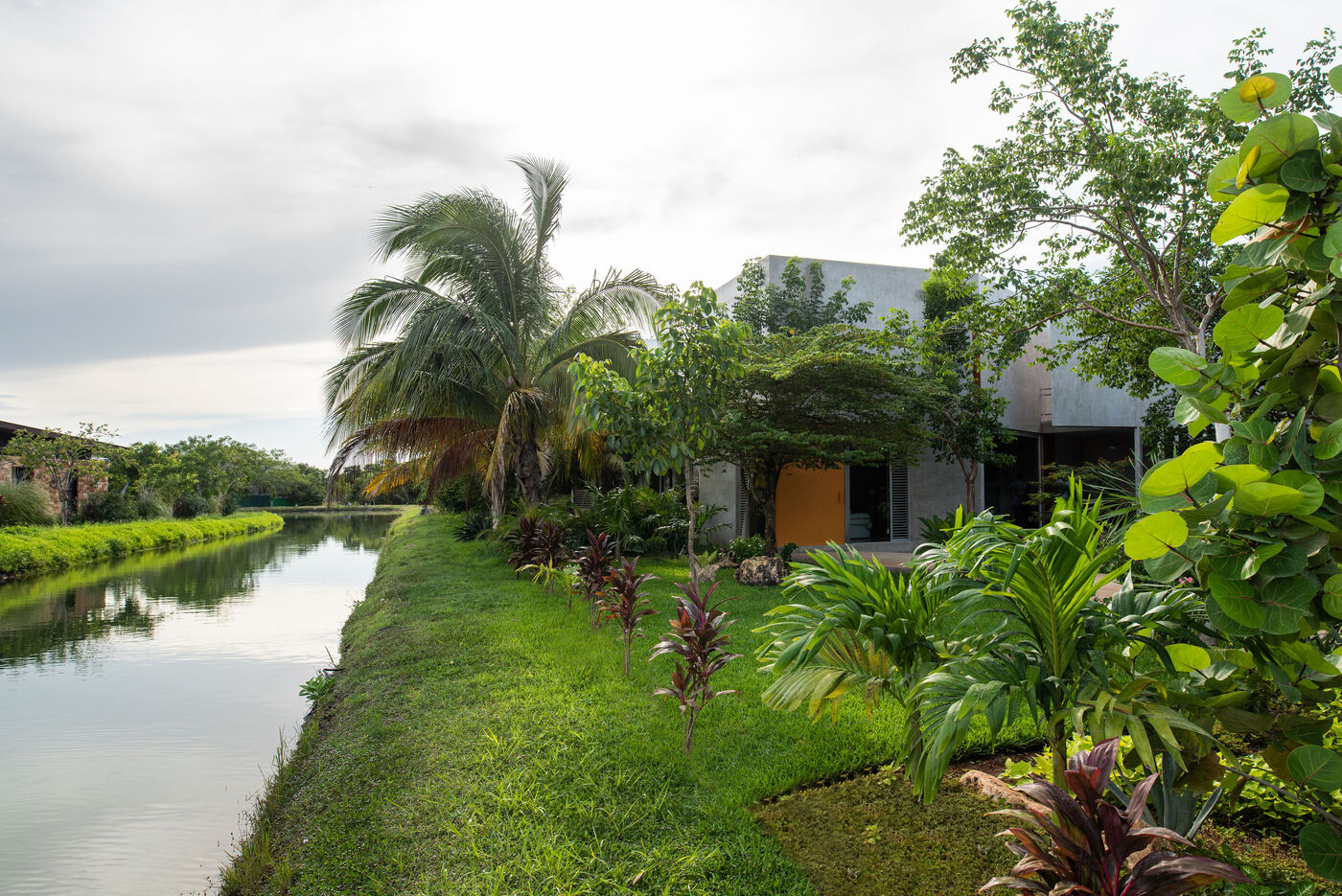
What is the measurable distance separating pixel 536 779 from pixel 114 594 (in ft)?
45.0

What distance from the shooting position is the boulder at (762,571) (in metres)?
10.8

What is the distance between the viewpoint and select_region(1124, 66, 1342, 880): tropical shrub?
113 centimetres

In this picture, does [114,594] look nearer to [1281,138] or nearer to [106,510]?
[106,510]

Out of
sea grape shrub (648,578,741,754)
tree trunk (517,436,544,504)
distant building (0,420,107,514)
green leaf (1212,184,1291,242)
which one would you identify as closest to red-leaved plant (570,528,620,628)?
sea grape shrub (648,578,741,754)

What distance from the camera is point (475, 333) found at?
11.8 m

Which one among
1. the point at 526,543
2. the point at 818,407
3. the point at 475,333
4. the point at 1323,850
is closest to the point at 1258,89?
the point at 1323,850

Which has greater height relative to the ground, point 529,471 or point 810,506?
point 529,471

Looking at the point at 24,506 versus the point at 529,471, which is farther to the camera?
the point at 24,506

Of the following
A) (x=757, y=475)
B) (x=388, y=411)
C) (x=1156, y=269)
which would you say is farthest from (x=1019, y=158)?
(x=388, y=411)

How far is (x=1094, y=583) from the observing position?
255 cm

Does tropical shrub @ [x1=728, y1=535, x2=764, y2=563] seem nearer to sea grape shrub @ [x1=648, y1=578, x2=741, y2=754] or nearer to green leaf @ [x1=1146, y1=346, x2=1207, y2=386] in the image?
sea grape shrub @ [x1=648, y1=578, x2=741, y2=754]

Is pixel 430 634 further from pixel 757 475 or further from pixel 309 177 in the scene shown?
pixel 757 475

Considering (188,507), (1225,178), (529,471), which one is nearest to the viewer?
(1225,178)

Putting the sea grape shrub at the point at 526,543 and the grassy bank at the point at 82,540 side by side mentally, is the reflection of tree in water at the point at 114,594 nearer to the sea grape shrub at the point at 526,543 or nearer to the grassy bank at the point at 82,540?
the grassy bank at the point at 82,540
